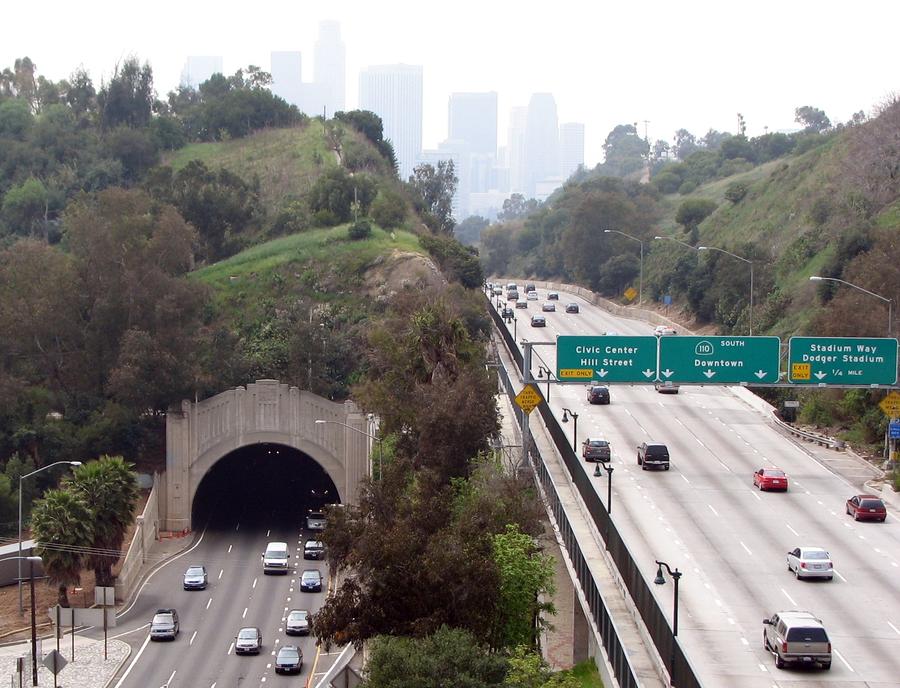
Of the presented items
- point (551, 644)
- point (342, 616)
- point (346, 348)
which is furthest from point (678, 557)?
point (346, 348)

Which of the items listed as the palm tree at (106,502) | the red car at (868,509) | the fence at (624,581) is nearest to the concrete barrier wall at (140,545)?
the palm tree at (106,502)

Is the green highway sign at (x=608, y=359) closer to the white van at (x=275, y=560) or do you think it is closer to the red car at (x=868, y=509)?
the red car at (x=868, y=509)

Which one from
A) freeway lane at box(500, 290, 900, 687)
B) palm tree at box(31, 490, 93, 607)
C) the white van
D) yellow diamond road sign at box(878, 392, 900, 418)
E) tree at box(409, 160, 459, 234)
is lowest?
the white van

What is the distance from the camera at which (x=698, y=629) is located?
101 feet

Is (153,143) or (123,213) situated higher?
(153,143)

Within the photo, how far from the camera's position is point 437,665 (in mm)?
27906

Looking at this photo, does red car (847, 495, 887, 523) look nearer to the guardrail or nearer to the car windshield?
the guardrail

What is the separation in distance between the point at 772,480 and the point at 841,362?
585 cm

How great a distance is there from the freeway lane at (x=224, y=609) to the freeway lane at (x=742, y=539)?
15.2 meters

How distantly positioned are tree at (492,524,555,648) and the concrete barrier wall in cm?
2805

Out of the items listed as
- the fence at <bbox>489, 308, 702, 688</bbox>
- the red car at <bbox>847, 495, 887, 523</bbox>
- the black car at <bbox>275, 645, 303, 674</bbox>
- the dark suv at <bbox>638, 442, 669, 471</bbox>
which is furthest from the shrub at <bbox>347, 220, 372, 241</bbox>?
the red car at <bbox>847, 495, 887, 523</bbox>

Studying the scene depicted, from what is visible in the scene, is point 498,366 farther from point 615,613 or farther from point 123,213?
point 615,613

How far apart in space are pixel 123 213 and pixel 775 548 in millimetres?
51365

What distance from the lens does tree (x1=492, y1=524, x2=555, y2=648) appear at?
114 ft
